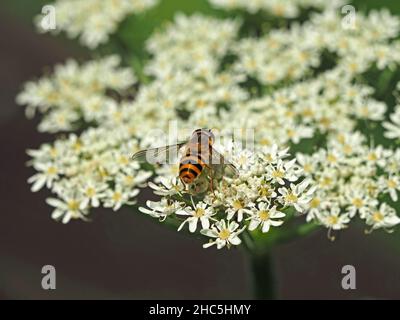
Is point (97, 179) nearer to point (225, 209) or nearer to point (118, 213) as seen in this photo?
point (225, 209)

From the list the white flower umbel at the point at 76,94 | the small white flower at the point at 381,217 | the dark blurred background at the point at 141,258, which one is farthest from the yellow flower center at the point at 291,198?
the dark blurred background at the point at 141,258

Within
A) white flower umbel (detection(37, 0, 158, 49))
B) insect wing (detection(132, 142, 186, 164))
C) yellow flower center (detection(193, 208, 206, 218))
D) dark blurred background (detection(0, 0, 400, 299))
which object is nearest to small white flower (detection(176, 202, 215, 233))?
yellow flower center (detection(193, 208, 206, 218))

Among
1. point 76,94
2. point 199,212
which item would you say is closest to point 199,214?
point 199,212

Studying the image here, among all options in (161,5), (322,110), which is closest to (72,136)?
(322,110)

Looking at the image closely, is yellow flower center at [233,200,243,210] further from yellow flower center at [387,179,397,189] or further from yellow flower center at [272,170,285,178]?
yellow flower center at [387,179,397,189]

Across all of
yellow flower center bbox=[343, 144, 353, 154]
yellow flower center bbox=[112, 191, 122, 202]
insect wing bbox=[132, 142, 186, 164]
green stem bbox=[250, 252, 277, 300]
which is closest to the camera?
insect wing bbox=[132, 142, 186, 164]

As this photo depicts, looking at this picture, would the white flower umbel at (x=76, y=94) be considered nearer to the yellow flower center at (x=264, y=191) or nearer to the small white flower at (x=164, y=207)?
Answer: the small white flower at (x=164, y=207)

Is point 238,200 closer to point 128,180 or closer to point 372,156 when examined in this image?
point 128,180
